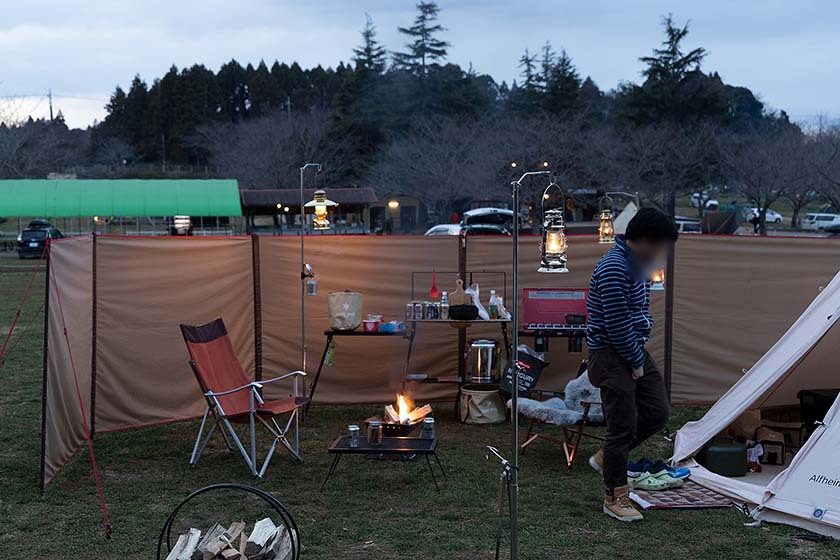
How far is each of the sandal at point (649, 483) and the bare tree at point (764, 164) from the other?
26.5 metres

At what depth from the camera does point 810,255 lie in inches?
283

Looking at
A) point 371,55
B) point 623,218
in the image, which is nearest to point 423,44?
point 371,55

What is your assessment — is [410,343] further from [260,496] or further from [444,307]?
[260,496]

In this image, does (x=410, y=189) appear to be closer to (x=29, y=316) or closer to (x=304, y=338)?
(x=29, y=316)

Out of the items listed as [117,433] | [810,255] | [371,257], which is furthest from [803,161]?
[117,433]

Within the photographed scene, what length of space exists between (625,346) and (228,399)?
9.28ft

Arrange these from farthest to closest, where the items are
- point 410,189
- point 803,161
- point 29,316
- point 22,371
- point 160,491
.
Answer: point 410,189
point 803,161
point 29,316
point 22,371
point 160,491

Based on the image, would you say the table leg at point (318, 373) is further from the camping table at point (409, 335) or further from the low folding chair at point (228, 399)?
the low folding chair at point (228, 399)

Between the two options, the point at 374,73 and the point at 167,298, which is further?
the point at 374,73

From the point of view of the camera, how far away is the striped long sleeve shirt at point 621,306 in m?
4.17

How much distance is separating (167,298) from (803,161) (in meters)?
28.0

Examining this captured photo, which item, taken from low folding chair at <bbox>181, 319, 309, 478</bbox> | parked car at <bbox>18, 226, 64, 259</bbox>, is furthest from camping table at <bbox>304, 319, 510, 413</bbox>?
parked car at <bbox>18, 226, 64, 259</bbox>

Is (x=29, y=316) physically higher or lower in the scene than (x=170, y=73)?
lower

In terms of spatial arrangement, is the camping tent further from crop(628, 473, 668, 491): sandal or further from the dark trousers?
the dark trousers
